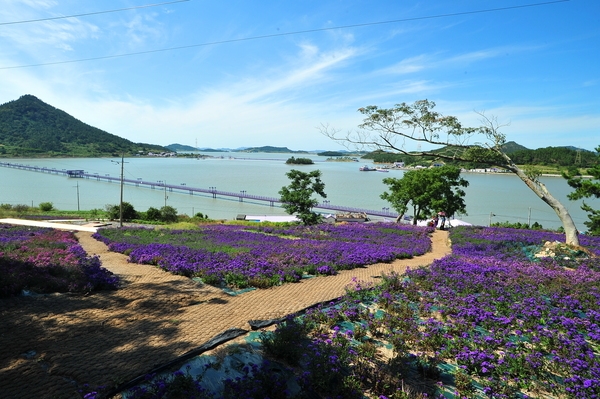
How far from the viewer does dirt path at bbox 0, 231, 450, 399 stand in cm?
484

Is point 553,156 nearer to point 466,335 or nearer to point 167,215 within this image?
point 167,215

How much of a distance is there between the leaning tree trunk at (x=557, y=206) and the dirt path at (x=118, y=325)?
1087 cm

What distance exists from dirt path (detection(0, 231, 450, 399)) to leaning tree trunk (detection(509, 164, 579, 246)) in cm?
1087

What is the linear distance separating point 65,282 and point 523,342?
10623 mm

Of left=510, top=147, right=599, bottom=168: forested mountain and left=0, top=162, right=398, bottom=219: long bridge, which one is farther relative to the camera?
left=510, top=147, right=599, bottom=168: forested mountain

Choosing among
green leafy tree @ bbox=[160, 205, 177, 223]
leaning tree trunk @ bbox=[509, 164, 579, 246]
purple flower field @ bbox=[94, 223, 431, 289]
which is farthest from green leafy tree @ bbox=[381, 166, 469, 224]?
green leafy tree @ bbox=[160, 205, 177, 223]

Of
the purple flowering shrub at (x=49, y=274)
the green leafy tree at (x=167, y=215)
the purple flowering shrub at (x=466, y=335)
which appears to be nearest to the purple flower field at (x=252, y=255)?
the purple flowering shrub at (x=49, y=274)

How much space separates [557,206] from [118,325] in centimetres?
1761

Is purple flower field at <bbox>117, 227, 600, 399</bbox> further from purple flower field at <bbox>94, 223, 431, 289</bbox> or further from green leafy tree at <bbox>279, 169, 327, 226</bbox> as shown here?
green leafy tree at <bbox>279, 169, 327, 226</bbox>

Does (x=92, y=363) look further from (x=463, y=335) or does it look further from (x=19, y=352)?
(x=463, y=335)

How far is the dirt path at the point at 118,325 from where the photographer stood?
15.9 ft

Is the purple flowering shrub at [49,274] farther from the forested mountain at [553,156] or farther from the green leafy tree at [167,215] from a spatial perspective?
the forested mountain at [553,156]

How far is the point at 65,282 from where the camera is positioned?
29.9 ft

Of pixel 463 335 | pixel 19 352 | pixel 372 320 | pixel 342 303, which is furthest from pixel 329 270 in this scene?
pixel 19 352
